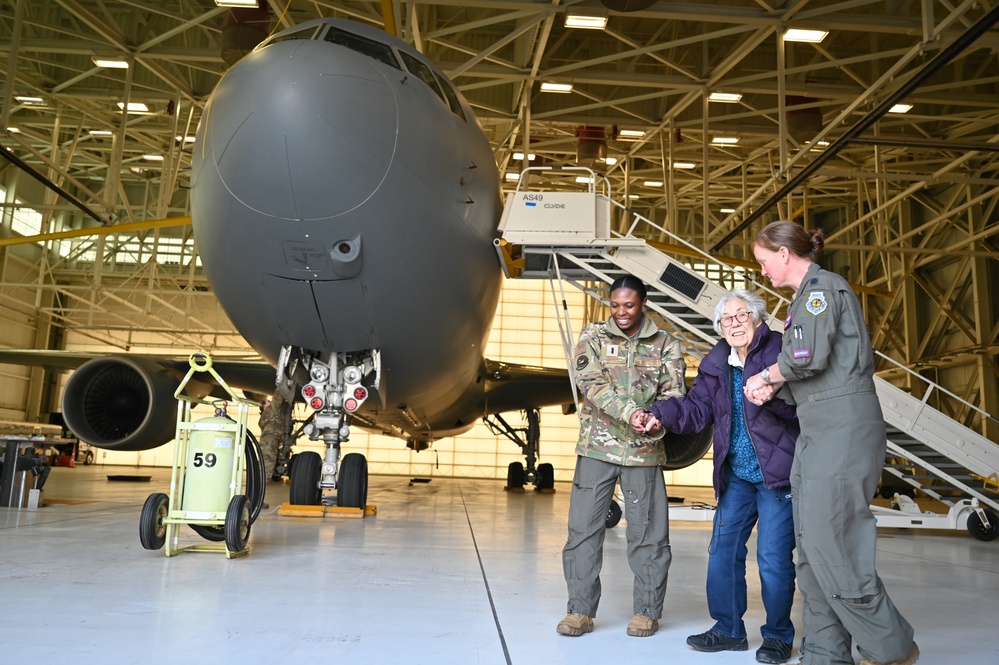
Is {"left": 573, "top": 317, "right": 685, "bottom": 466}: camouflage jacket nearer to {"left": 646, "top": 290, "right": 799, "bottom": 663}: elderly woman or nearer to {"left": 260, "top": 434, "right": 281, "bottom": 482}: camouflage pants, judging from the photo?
{"left": 646, "top": 290, "right": 799, "bottom": 663}: elderly woman

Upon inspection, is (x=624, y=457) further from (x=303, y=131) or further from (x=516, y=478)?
(x=516, y=478)

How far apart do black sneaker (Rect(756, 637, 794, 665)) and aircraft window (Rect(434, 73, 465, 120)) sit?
5224 millimetres

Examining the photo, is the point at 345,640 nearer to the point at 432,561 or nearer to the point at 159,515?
the point at 432,561

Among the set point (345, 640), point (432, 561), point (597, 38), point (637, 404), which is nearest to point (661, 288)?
point (432, 561)

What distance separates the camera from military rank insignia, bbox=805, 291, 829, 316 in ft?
9.82

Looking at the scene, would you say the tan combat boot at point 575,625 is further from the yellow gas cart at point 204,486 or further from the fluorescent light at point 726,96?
the fluorescent light at point 726,96

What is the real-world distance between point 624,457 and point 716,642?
36.3 inches

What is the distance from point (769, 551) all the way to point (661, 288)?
5.85 meters

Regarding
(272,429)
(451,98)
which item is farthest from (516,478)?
(451,98)

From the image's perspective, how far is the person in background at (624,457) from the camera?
362 centimetres

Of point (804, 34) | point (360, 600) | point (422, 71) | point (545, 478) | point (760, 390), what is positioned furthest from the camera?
point (545, 478)

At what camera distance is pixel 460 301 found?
24.3ft

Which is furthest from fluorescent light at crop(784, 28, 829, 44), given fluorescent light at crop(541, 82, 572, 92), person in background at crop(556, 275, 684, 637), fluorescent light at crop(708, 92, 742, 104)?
person in background at crop(556, 275, 684, 637)

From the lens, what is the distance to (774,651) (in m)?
3.22
